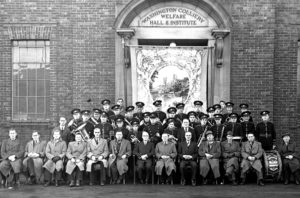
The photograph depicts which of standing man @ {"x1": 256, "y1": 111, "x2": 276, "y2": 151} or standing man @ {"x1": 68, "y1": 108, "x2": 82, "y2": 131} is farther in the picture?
standing man @ {"x1": 68, "y1": 108, "x2": 82, "y2": 131}

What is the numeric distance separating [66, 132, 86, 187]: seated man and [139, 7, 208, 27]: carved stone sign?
429 centimetres

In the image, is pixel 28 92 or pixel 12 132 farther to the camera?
pixel 28 92

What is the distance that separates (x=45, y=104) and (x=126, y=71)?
9.17ft

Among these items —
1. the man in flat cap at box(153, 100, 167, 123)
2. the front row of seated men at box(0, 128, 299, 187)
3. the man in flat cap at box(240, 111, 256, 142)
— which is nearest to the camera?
the front row of seated men at box(0, 128, 299, 187)

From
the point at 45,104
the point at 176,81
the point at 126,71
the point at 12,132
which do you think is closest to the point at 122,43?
the point at 126,71

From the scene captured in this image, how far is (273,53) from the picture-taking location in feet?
51.6

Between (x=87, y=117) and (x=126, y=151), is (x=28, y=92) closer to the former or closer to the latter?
(x=87, y=117)

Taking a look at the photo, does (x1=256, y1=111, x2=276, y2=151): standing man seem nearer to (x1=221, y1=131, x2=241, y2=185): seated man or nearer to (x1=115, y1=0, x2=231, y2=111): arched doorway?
(x1=221, y1=131, x2=241, y2=185): seated man

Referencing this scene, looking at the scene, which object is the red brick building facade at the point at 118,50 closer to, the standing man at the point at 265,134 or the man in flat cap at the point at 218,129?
the standing man at the point at 265,134

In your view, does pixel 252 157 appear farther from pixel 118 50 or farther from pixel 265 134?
pixel 118 50

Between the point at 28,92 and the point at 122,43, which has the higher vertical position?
the point at 122,43

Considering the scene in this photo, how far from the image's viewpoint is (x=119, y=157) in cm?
1340

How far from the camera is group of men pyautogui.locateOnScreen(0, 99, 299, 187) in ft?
43.1

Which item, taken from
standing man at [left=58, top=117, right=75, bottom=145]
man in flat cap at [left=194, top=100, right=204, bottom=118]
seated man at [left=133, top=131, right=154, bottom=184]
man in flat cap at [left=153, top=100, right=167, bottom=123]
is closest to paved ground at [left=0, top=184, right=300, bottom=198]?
seated man at [left=133, top=131, right=154, bottom=184]
